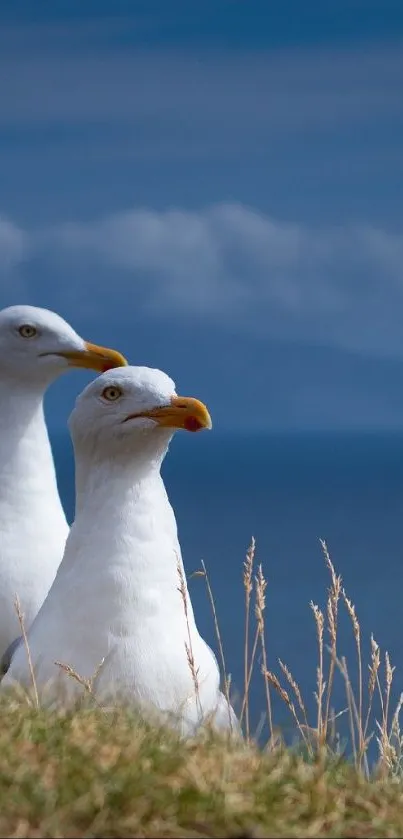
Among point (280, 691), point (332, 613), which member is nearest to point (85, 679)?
point (280, 691)

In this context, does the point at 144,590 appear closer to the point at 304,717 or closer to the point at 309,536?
the point at 304,717

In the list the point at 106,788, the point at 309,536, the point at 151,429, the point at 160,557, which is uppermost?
Result: the point at 309,536

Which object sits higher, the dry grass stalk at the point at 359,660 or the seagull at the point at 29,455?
the seagull at the point at 29,455

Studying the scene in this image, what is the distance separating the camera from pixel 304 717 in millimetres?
5984

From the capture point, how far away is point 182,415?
6.06m

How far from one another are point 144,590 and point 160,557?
171mm

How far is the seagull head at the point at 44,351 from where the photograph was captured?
757 cm

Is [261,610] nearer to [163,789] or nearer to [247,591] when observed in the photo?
[247,591]

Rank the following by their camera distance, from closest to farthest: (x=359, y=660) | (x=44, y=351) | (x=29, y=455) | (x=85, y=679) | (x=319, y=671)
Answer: (x=85, y=679)
(x=319, y=671)
(x=359, y=660)
(x=29, y=455)
(x=44, y=351)

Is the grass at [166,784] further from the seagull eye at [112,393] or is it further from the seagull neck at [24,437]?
the seagull neck at [24,437]

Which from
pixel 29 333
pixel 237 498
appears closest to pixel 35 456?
pixel 29 333

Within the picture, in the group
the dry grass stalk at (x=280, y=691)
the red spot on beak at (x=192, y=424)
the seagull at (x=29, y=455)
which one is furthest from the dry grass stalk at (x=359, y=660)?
the seagull at (x=29, y=455)

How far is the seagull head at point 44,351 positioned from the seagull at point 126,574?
1344 mm

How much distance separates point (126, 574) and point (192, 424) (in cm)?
67
